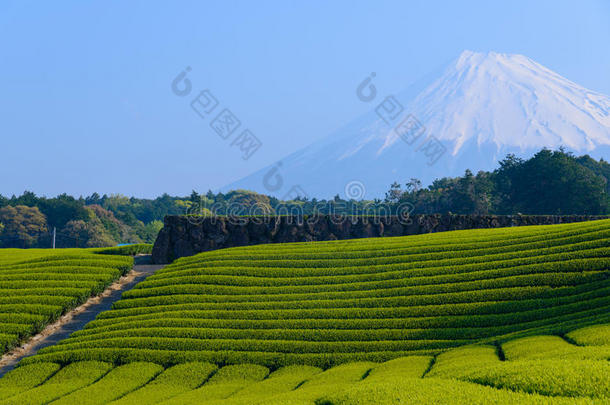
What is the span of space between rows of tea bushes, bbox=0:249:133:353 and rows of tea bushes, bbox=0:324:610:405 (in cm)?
210

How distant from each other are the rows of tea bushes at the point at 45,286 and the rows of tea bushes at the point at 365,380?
2104 mm

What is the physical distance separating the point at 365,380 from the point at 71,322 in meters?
8.75

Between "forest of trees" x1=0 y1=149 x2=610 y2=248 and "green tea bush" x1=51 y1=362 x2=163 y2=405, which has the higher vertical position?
"forest of trees" x1=0 y1=149 x2=610 y2=248

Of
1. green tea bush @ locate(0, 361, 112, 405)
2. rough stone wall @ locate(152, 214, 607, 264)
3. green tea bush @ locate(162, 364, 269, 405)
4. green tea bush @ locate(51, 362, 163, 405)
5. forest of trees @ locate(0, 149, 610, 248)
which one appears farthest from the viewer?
forest of trees @ locate(0, 149, 610, 248)

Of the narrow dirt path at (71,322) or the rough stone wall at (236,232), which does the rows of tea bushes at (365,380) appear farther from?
the rough stone wall at (236,232)

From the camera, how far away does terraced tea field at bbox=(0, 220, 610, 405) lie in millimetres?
5262

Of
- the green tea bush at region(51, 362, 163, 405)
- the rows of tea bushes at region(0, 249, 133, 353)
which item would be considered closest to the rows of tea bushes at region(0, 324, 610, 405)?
the green tea bush at region(51, 362, 163, 405)

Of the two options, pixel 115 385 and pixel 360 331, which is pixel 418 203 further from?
pixel 115 385

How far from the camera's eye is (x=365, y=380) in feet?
20.4

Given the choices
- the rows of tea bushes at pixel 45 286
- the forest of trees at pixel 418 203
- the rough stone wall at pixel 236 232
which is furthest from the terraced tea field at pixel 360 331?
the forest of trees at pixel 418 203

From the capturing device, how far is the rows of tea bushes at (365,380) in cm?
445

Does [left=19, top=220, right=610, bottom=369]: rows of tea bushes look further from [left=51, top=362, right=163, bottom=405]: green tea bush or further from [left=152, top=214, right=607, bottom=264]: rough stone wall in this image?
[left=152, top=214, right=607, bottom=264]: rough stone wall

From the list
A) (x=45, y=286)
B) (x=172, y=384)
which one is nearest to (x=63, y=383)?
(x=172, y=384)

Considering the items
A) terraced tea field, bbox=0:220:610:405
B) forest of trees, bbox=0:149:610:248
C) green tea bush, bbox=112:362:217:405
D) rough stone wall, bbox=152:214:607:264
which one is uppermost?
forest of trees, bbox=0:149:610:248
